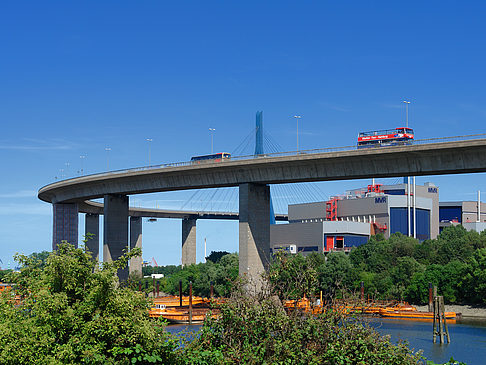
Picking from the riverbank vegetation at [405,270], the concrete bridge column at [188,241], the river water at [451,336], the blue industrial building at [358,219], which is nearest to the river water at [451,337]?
the river water at [451,336]

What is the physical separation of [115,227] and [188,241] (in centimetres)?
6837

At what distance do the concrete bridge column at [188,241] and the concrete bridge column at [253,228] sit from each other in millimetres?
84391

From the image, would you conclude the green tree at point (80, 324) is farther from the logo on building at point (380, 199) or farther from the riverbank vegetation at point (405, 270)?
the logo on building at point (380, 199)

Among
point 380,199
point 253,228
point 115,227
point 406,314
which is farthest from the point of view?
point 380,199

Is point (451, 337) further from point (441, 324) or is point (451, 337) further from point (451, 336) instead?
point (441, 324)

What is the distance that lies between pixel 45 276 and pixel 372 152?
167ft

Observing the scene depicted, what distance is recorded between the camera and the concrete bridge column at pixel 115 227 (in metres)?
95.1

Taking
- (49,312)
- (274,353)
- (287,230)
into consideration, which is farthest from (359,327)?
(287,230)

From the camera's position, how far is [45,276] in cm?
1920

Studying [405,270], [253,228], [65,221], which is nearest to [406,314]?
[405,270]

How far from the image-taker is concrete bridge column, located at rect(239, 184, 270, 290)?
76.6m

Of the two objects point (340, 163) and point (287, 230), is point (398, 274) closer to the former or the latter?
point (340, 163)

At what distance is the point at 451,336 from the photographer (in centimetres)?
6831

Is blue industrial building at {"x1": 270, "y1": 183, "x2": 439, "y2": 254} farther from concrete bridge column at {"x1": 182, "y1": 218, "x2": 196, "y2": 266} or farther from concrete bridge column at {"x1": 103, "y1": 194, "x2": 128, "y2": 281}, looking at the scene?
concrete bridge column at {"x1": 103, "y1": 194, "x2": 128, "y2": 281}
